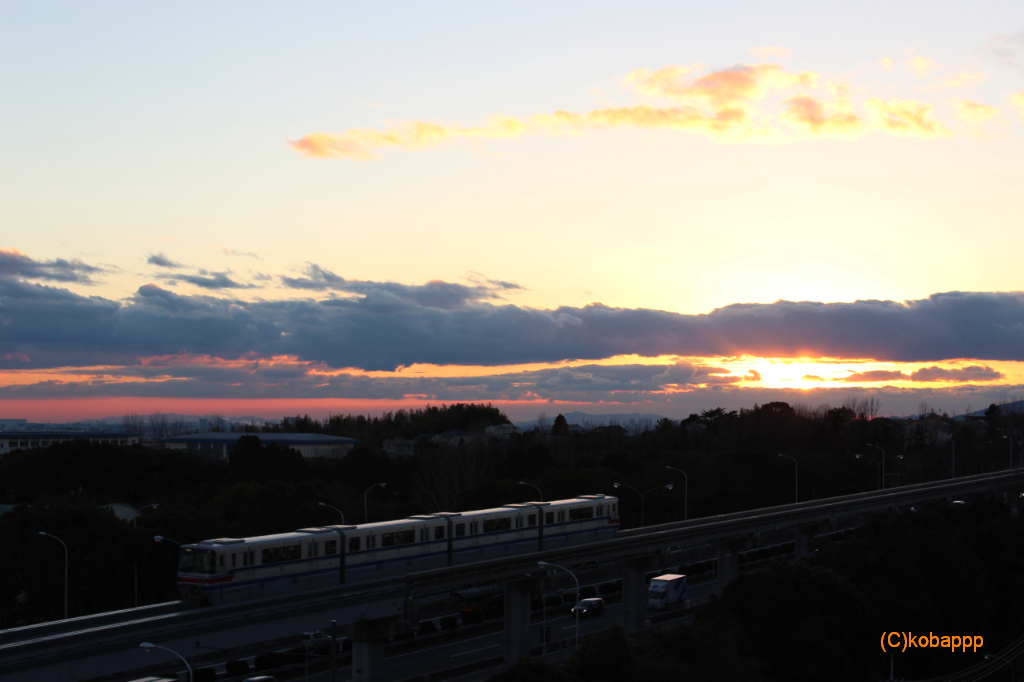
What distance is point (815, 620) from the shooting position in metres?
37.8

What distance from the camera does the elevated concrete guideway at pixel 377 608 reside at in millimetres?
27375

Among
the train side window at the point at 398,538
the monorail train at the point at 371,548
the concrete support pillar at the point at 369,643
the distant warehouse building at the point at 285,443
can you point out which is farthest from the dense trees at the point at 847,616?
the distant warehouse building at the point at 285,443

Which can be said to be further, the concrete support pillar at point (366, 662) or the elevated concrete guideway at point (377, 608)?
the concrete support pillar at point (366, 662)

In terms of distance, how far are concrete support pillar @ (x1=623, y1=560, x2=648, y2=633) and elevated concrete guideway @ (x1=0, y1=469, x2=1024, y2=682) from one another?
0.06 metres

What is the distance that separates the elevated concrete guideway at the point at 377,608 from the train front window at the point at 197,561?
7.95ft

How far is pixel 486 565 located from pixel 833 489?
76774 mm

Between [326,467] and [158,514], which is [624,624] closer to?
[158,514]

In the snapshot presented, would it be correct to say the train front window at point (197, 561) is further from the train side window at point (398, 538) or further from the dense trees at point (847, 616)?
the dense trees at point (847, 616)

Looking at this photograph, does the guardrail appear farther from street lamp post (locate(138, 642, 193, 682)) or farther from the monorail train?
street lamp post (locate(138, 642, 193, 682))

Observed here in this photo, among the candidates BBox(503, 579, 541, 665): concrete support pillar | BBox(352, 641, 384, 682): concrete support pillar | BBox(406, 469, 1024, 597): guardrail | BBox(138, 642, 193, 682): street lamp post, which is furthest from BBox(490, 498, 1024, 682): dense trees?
BBox(352, 641, 384, 682): concrete support pillar

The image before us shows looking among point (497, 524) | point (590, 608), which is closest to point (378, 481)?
point (590, 608)

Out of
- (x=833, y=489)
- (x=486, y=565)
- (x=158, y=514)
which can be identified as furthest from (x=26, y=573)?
(x=833, y=489)

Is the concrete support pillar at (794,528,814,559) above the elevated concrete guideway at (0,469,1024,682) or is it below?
below

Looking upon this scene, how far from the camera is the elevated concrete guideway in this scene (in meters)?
27.4
